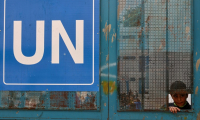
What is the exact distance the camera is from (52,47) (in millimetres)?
2297

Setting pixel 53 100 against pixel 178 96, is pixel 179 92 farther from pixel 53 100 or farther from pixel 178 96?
pixel 53 100

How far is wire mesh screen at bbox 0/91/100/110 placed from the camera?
2.29 m

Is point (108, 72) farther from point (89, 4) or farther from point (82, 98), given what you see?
point (89, 4)

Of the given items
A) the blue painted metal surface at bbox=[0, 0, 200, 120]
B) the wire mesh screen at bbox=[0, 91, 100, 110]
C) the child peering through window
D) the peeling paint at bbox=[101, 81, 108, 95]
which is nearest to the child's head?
the child peering through window

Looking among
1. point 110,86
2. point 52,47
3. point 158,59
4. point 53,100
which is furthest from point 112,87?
point 52,47

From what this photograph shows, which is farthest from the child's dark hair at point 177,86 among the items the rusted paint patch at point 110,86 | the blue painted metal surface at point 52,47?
the blue painted metal surface at point 52,47

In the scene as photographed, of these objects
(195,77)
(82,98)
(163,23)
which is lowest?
(82,98)

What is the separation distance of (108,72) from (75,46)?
23.8 inches

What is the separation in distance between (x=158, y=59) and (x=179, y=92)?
554mm

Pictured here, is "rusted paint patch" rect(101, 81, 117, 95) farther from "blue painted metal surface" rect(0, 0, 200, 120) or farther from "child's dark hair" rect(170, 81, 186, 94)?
"child's dark hair" rect(170, 81, 186, 94)

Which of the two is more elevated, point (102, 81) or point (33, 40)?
point (33, 40)

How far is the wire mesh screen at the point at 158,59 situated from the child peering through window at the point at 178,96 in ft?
0.19

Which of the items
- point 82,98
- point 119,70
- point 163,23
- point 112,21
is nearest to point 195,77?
point 163,23

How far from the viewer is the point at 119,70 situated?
2279 millimetres
